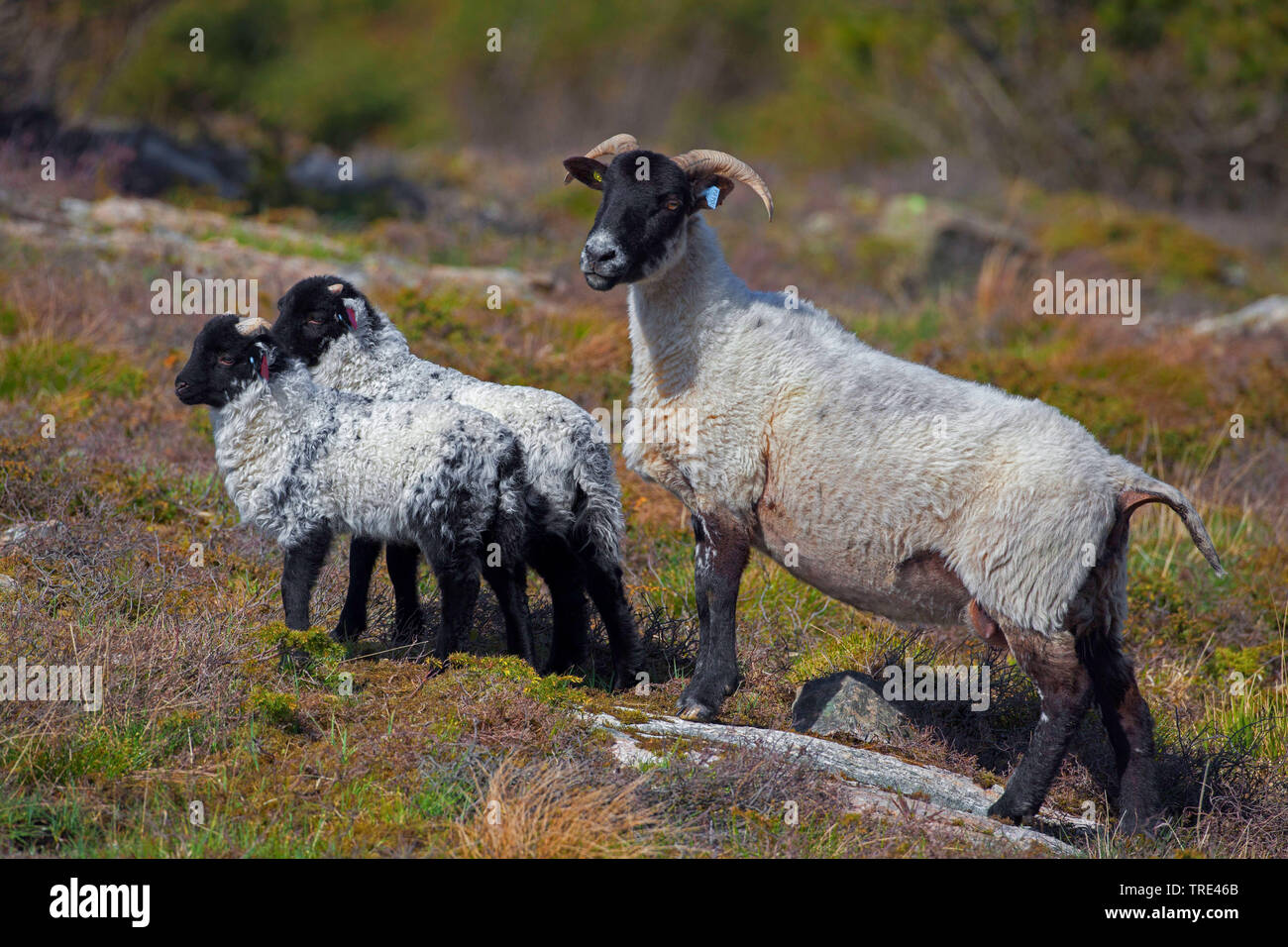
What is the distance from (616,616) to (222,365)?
2293 millimetres

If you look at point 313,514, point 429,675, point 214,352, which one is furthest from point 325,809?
point 214,352

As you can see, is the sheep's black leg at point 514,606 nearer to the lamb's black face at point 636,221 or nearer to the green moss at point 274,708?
the green moss at point 274,708

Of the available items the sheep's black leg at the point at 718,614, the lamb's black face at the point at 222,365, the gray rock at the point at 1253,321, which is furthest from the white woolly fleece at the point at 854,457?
the gray rock at the point at 1253,321

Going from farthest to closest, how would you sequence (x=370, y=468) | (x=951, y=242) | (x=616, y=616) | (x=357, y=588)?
(x=951, y=242), (x=357, y=588), (x=616, y=616), (x=370, y=468)

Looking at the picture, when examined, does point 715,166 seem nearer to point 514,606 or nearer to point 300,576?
point 514,606

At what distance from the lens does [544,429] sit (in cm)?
639

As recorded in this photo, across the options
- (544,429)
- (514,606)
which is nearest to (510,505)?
(544,429)

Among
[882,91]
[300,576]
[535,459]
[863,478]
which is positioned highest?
[882,91]

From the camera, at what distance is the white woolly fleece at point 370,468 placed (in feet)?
19.8

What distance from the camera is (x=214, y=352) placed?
6367 millimetres

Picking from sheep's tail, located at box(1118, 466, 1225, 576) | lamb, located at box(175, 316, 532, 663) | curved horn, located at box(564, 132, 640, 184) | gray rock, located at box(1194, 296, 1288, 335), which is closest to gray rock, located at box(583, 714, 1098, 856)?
lamb, located at box(175, 316, 532, 663)
